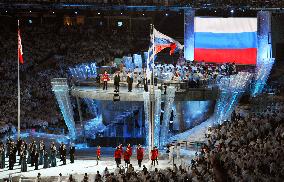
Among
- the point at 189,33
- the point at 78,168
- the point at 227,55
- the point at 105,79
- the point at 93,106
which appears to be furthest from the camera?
the point at 189,33

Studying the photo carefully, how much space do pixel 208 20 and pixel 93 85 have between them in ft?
44.5

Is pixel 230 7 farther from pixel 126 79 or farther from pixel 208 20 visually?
pixel 126 79

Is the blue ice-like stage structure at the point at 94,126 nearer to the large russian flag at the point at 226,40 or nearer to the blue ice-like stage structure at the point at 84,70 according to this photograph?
the blue ice-like stage structure at the point at 84,70

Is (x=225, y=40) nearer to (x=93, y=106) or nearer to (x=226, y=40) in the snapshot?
(x=226, y=40)

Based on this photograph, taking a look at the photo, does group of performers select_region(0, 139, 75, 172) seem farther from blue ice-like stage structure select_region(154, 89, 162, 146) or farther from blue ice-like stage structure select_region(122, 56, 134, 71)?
blue ice-like stage structure select_region(122, 56, 134, 71)

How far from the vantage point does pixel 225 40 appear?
47.8 metres

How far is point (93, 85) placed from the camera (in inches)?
1531

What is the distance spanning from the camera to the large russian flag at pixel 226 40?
47.0 m

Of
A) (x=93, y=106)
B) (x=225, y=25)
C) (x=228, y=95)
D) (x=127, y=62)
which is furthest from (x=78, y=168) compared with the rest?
(x=225, y=25)

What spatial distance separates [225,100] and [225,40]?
10.1 meters

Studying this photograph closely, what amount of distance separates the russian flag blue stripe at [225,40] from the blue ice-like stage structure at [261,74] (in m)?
1.61

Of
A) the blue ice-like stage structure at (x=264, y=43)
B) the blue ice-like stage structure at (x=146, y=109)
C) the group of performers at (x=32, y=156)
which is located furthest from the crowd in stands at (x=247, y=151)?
the blue ice-like stage structure at (x=264, y=43)

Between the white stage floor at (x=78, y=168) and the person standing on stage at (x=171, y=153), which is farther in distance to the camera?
the person standing on stage at (x=171, y=153)

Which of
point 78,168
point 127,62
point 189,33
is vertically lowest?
point 78,168
